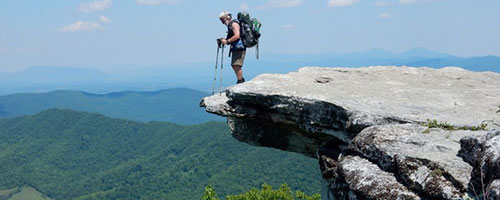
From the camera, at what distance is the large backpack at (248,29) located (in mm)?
15695

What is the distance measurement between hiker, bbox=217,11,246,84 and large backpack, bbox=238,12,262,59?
19 centimetres

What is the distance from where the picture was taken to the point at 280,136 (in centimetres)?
1538

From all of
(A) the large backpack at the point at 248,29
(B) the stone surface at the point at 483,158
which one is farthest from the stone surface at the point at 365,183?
(A) the large backpack at the point at 248,29

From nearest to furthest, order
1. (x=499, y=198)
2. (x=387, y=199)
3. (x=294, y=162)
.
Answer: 1. (x=499, y=198)
2. (x=387, y=199)
3. (x=294, y=162)

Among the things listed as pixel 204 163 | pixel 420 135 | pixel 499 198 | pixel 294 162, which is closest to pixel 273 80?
pixel 420 135

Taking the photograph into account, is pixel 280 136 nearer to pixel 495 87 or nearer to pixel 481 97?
pixel 481 97

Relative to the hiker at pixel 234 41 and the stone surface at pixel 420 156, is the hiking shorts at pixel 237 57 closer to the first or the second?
the hiker at pixel 234 41

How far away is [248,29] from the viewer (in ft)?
51.4

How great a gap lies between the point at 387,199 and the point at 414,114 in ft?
12.1

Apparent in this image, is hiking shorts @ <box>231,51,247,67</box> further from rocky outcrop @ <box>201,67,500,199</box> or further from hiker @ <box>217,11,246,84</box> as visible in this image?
rocky outcrop @ <box>201,67,500,199</box>

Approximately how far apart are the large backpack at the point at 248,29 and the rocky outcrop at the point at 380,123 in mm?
1611

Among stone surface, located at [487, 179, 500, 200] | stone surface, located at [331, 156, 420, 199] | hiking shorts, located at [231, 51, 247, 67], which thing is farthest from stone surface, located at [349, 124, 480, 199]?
hiking shorts, located at [231, 51, 247, 67]

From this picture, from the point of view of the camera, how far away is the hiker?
15.7 m

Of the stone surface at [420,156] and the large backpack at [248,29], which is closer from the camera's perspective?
the stone surface at [420,156]
